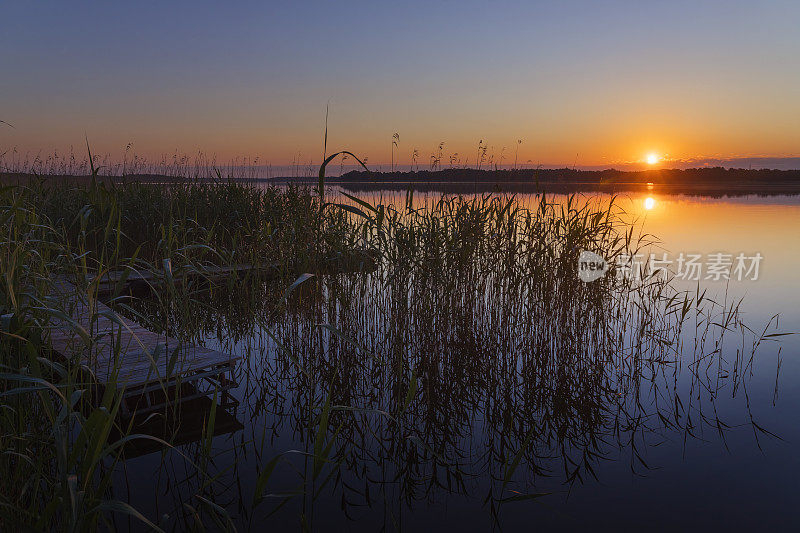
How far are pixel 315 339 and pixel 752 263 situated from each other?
37.1 ft

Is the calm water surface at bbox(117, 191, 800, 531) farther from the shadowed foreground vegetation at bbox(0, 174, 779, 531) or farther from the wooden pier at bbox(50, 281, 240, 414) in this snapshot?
the wooden pier at bbox(50, 281, 240, 414)

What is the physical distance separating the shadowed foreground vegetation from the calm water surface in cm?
2

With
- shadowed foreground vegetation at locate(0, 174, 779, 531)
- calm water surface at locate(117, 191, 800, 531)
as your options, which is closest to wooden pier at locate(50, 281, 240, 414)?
shadowed foreground vegetation at locate(0, 174, 779, 531)

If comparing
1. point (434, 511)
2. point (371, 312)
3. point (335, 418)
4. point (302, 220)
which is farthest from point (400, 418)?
point (302, 220)

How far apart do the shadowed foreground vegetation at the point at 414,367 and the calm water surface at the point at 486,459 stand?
0.02 meters

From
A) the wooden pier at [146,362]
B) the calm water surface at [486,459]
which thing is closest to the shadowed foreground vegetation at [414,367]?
the calm water surface at [486,459]

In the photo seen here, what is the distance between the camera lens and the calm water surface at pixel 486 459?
310 cm

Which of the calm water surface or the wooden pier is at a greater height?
the wooden pier

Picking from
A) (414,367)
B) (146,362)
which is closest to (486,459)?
(414,367)

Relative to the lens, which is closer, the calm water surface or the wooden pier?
the calm water surface

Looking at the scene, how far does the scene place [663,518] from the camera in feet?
10.3

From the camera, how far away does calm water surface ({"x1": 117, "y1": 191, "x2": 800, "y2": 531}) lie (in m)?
3.10

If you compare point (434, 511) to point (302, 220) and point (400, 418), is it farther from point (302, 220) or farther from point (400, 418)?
point (302, 220)

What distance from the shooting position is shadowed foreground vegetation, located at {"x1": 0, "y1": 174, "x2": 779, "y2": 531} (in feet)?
10.5
